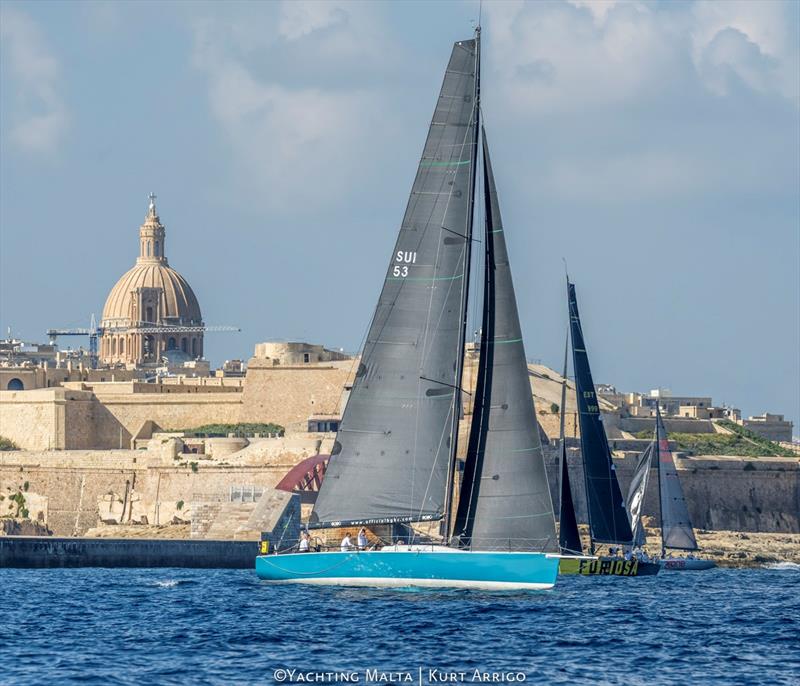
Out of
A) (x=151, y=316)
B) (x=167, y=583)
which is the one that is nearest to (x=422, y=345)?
(x=167, y=583)

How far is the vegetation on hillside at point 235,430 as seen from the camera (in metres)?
84.7

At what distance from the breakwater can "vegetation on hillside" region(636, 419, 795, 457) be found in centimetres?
2773

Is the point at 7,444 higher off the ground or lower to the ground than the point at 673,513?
higher

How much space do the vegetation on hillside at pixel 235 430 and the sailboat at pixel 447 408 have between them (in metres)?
44.9

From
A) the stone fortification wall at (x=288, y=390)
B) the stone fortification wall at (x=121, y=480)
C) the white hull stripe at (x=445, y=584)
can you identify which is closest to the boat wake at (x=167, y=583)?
the white hull stripe at (x=445, y=584)

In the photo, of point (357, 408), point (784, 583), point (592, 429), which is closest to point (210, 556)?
point (592, 429)

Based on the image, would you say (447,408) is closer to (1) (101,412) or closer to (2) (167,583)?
(2) (167,583)

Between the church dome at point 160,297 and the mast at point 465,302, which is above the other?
the church dome at point 160,297

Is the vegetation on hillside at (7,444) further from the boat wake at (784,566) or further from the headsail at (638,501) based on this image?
the boat wake at (784,566)

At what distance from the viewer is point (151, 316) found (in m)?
126

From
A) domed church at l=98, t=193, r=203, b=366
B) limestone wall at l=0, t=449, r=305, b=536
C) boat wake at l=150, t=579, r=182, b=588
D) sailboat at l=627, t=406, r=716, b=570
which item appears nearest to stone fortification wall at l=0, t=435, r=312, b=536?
limestone wall at l=0, t=449, r=305, b=536

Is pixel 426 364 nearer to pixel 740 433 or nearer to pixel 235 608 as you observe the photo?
pixel 235 608

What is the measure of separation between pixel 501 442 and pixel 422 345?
234 centimetres

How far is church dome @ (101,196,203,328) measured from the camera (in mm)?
126250
